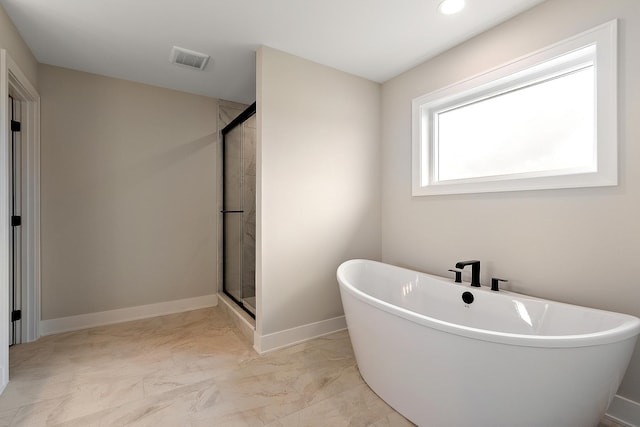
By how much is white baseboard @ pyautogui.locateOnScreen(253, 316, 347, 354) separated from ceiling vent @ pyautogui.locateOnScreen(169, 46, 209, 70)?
2327 mm

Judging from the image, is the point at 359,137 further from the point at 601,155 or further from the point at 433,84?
the point at 601,155

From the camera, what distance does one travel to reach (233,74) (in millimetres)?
2746

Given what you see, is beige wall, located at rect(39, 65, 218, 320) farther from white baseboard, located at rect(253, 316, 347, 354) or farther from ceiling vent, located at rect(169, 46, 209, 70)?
white baseboard, located at rect(253, 316, 347, 354)

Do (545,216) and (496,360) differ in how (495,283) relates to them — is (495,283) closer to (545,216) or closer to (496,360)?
(545,216)

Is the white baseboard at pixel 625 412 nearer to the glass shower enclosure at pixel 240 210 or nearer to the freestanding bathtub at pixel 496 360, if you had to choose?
the freestanding bathtub at pixel 496 360

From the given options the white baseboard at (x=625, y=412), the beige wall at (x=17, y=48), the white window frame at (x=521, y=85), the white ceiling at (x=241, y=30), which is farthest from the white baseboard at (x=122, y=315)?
the white baseboard at (x=625, y=412)

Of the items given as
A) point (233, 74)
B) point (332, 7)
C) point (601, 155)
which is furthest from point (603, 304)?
point (233, 74)

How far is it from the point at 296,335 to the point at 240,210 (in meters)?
1.36

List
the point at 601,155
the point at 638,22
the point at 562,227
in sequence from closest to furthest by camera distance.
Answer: the point at 638,22, the point at 601,155, the point at 562,227

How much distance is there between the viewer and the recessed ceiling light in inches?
69.7

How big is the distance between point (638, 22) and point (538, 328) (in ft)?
5.40

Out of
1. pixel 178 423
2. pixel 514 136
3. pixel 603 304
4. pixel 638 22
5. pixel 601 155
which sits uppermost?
pixel 638 22

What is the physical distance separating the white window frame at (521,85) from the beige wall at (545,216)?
42 mm

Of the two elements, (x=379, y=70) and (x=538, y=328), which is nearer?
(x=538, y=328)
